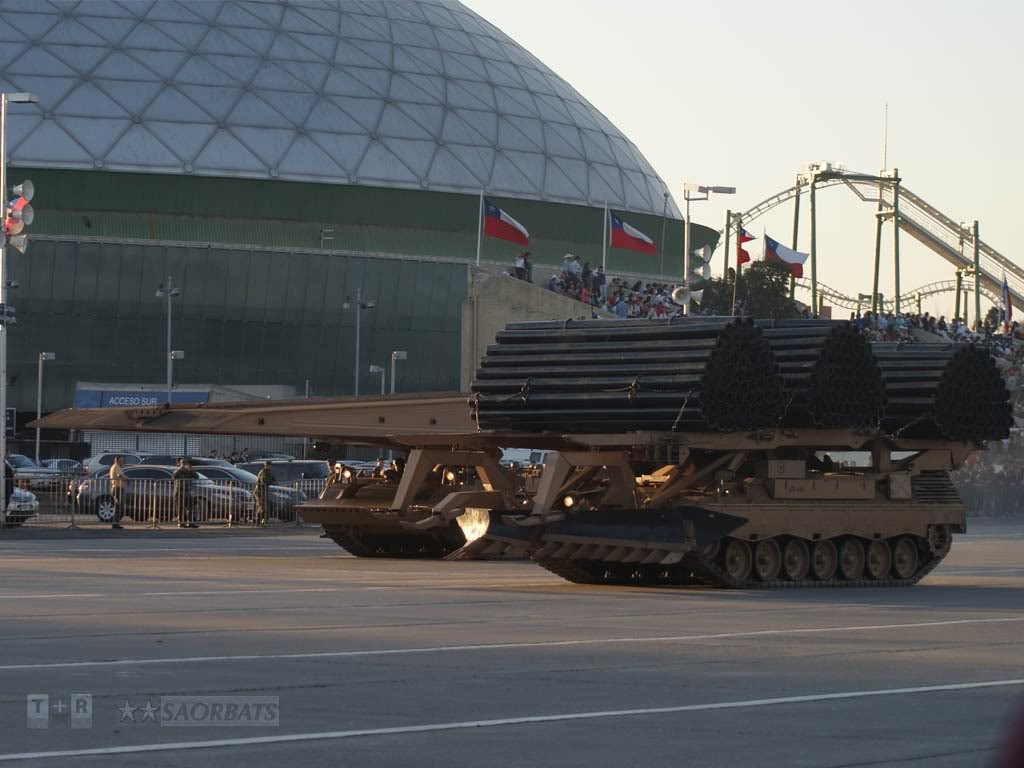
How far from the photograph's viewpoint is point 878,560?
974 inches

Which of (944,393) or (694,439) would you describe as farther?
(944,393)

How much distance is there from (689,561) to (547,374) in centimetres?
297

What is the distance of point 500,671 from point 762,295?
2817 inches

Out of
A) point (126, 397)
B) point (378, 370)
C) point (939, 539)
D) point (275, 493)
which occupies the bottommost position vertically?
point (275, 493)

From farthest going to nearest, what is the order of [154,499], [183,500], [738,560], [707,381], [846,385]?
[154,499]
[183,500]
[846,385]
[738,560]
[707,381]

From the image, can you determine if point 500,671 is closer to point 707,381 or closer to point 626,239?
point 707,381

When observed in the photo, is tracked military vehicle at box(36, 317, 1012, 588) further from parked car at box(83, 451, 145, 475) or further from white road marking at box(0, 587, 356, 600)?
parked car at box(83, 451, 145, 475)

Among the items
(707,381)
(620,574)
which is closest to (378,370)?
(620,574)

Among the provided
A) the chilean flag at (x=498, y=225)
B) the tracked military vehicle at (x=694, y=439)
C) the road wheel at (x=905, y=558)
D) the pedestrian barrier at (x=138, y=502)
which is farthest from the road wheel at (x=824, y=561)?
the chilean flag at (x=498, y=225)

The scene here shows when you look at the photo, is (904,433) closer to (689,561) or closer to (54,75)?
(689,561)

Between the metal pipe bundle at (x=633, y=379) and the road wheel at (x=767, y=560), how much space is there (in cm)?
142

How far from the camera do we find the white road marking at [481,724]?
9.85m

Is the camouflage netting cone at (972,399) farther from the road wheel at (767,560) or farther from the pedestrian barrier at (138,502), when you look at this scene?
the pedestrian barrier at (138,502)

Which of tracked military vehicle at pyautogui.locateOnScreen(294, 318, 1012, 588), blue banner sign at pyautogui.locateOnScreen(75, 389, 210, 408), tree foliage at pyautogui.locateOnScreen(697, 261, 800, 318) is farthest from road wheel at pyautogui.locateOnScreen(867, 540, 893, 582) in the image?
tree foliage at pyautogui.locateOnScreen(697, 261, 800, 318)
